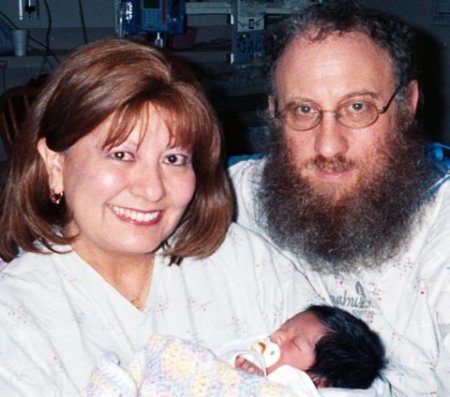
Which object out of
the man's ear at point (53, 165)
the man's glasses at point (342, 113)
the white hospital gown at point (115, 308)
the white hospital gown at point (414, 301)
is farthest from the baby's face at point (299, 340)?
the man's ear at point (53, 165)

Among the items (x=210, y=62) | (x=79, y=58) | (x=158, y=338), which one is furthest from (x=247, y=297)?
(x=210, y=62)

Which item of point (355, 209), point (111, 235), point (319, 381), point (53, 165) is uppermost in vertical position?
point (53, 165)

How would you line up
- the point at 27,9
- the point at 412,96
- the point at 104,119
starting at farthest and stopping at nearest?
the point at 27,9
the point at 412,96
the point at 104,119

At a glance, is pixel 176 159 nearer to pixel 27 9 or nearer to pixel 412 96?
pixel 412 96

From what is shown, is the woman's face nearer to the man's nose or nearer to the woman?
the woman

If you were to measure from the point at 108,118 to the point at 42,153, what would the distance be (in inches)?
9.6

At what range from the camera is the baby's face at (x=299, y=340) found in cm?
168

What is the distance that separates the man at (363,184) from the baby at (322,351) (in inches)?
7.0

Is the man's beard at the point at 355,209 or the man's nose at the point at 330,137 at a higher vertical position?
the man's nose at the point at 330,137

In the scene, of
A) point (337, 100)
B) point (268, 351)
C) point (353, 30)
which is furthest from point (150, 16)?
point (268, 351)

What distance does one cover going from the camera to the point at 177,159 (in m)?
1.66

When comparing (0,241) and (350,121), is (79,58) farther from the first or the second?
(350,121)

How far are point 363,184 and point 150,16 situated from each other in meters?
3.33

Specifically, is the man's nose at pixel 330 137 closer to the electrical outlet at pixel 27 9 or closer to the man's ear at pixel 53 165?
the man's ear at pixel 53 165
